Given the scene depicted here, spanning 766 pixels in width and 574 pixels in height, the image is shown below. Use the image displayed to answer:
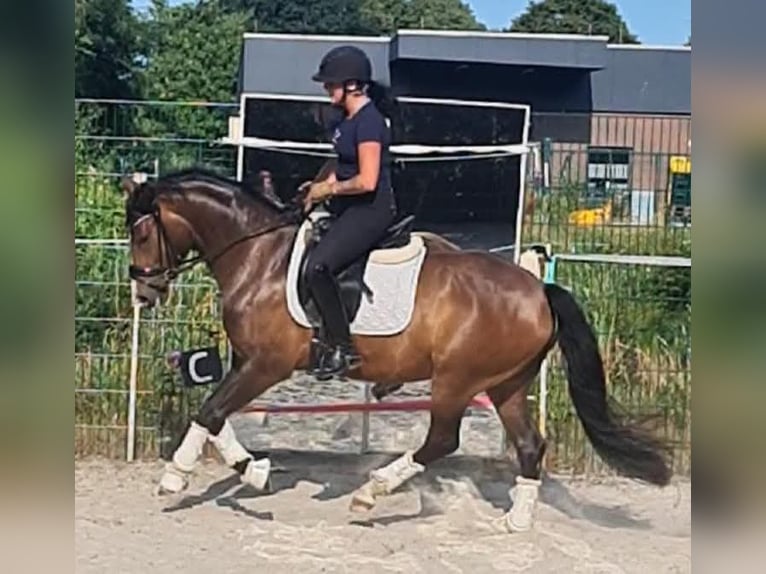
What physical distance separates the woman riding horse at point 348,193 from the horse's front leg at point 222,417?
0.88 feet

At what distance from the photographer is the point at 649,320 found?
20.0 ft

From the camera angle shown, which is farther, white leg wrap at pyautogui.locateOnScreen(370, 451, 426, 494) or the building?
the building

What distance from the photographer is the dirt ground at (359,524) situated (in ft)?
15.0

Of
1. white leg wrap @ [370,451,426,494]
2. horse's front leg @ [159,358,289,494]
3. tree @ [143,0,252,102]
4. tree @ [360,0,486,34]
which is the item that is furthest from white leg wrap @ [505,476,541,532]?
tree @ [360,0,486,34]

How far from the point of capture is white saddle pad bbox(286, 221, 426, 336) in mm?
4887

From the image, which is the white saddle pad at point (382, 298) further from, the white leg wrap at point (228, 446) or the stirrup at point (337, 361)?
the white leg wrap at point (228, 446)

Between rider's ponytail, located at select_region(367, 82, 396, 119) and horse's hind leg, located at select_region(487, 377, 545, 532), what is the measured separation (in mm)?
1258

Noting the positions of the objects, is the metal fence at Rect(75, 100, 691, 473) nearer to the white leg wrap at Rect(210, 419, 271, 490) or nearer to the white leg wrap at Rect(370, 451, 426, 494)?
the white leg wrap at Rect(210, 419, 271, 490)

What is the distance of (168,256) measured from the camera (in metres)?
5.05

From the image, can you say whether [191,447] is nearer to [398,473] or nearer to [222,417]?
[222,417]

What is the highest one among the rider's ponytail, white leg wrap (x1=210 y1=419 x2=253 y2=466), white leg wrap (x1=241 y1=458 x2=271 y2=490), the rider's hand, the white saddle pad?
the rider's ponytail
